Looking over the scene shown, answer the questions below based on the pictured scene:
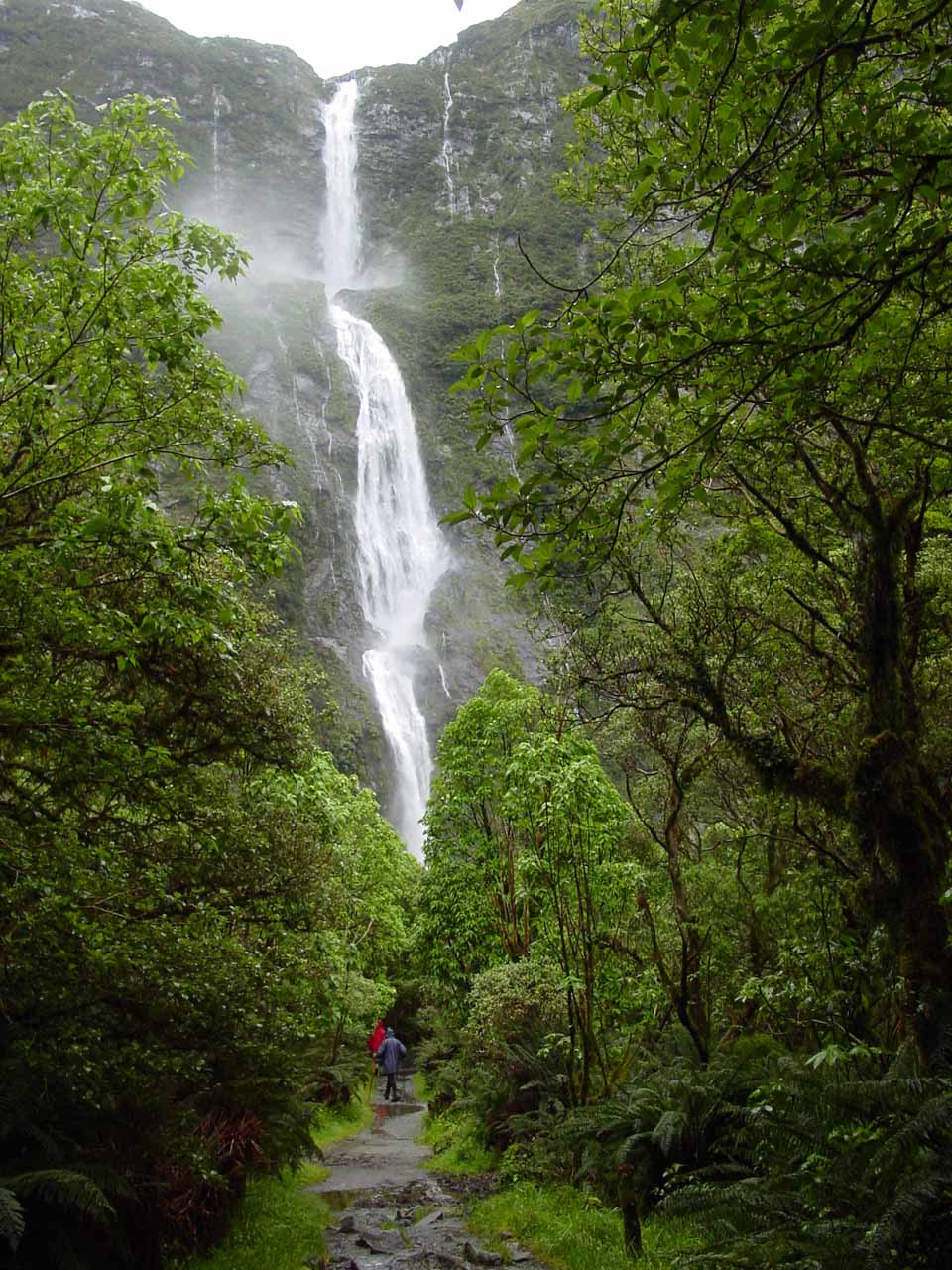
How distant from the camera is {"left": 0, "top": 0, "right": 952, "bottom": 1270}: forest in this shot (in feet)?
11.2

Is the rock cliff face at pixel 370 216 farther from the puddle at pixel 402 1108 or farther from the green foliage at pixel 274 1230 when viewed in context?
the green foliage at pixel 274 1230

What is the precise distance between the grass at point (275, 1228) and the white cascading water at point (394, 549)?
109 feet

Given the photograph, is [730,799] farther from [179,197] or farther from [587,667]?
[179,197]

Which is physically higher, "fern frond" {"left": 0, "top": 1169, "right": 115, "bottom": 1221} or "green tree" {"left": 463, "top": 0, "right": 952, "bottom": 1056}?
"green tree" {"left": 463, "top": 0, "right": 952, "bottom": 1056}

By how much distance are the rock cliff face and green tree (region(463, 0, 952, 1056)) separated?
45.3m

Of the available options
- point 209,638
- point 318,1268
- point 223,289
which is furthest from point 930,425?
point 223,289

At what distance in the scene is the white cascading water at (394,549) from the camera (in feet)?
163

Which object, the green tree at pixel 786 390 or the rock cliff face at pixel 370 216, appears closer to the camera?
the green tree at pixel 786 390

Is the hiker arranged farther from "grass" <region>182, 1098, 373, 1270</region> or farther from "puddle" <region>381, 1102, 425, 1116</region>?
"grass" <region>182, 1098, 373, 1270</region>

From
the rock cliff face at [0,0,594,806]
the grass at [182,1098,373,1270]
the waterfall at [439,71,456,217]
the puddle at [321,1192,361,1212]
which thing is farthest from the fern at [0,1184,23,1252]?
the waterfall at [439,71,456,217]

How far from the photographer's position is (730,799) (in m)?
13.2

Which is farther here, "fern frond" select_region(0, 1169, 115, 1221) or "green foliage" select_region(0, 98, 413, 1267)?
"green foliage" select_region(0, 98, 413, 1267)

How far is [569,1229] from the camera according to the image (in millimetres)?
8859

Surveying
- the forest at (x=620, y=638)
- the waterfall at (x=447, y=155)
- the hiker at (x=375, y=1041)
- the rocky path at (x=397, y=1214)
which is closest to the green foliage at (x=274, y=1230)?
the rocky path at (x=397, y=1214)
